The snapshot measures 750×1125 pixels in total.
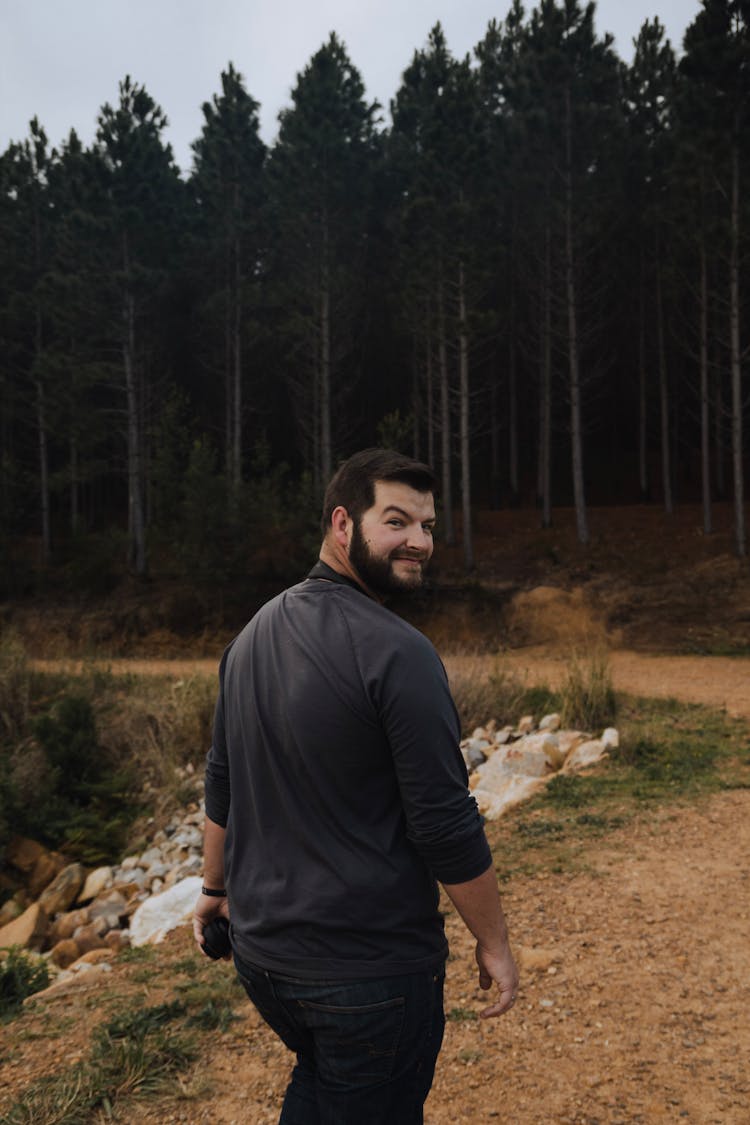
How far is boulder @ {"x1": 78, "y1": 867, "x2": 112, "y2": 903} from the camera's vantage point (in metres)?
8.62

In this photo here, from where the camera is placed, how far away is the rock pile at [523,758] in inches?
297

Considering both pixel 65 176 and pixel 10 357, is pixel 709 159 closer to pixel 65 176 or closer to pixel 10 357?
pixel 65 176

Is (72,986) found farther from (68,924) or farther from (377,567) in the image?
(377,567)

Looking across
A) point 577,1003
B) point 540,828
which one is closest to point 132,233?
point 540,828

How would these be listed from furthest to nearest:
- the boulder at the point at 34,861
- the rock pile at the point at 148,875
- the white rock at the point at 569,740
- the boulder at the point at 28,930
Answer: the boulder at the point at 34,861 → the white rock at the point at 569,740 → the boulder at the point at 28,930 → the rock pile at the point at 148,875

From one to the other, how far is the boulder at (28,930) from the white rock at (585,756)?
4.98m

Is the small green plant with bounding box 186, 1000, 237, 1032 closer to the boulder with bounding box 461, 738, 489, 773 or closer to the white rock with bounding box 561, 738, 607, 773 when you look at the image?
the white rock with bounding box 561, 738, 607, 773

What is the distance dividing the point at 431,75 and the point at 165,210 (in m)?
9.36

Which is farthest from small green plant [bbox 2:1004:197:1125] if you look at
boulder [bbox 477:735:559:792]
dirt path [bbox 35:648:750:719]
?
dirt path [bbox 35:648:750:719]

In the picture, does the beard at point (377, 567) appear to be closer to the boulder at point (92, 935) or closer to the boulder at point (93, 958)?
the boulder at point (93, 958)

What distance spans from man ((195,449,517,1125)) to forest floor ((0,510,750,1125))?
172 centimetres

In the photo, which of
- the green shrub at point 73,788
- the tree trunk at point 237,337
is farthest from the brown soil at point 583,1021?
the tree trunk at point 237,337

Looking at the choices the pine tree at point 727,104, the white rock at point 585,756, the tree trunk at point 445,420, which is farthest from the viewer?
the tree trunk at point 445,420

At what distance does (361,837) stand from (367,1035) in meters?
0.39
